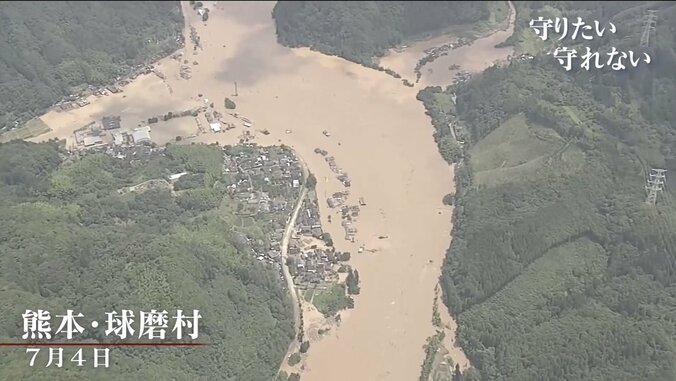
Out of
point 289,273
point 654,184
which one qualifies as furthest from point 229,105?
point 654,184

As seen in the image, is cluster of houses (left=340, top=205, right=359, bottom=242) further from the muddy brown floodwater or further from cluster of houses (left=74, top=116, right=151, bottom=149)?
cluster of houses (left=74, top=116, right=151, bottom=149)

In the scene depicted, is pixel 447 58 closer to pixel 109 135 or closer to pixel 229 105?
pixel 229 105

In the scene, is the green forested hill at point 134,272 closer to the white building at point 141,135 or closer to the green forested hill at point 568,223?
the white building at point 141,135

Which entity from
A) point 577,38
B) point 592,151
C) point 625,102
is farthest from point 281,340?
point 577,38

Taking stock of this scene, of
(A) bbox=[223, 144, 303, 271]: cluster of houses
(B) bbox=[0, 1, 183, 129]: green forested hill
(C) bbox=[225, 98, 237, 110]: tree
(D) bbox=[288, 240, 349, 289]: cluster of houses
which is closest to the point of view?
(D) bbox=[288, 240, 349, 289]: cluster of houses

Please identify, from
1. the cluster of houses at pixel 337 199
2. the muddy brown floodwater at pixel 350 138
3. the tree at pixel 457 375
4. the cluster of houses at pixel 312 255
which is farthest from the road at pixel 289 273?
the tree at pixel 457 375

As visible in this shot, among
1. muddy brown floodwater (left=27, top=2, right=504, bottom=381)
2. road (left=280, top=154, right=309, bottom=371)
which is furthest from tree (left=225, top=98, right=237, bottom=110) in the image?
road (left=280, top=154, right=309, bottom=371)

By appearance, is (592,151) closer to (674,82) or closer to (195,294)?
(674,82)
